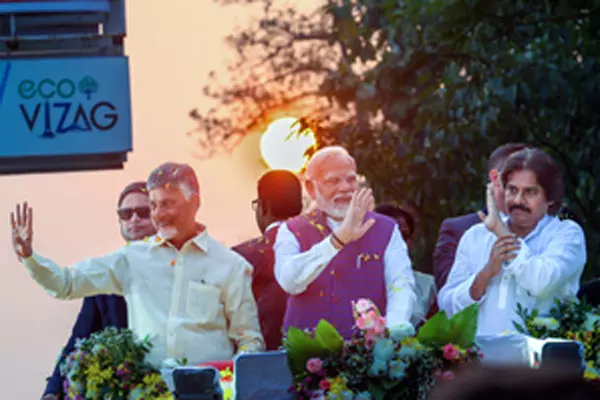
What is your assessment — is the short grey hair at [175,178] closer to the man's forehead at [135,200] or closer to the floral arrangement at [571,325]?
the man's forehead at [135,200]

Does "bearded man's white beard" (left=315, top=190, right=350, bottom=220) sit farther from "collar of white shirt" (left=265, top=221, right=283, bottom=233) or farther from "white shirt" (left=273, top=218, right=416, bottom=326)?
"collar of white shirt" (left=265, top=221, right=283, bottom=233)

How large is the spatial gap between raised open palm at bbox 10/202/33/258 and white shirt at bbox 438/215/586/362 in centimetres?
162

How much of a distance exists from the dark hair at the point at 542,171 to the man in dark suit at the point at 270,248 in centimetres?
131

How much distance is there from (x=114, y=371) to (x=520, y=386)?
322cm

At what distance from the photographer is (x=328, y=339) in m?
4.10

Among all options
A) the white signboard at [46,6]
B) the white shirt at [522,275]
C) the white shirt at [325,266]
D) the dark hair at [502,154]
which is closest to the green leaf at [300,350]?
the white shirt at [325,266]

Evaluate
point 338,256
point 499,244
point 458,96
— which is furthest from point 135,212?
point 458,96

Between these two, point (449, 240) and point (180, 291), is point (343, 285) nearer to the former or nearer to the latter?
point (180, 291)

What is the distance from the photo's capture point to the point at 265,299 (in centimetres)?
627

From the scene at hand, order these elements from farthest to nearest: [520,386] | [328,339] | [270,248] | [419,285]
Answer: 1. [270,248]
2. [419,285]
3. [328,339]
4. [520,386]

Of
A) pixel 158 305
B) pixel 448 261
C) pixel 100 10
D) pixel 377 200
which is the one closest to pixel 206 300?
pixel 158 305

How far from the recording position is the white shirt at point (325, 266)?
16.4ft

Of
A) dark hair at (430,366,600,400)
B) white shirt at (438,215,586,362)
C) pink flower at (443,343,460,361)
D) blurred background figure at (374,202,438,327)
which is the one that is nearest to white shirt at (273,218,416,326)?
blurred background figure at (374,202,438,327)

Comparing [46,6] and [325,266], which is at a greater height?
[46,6]
